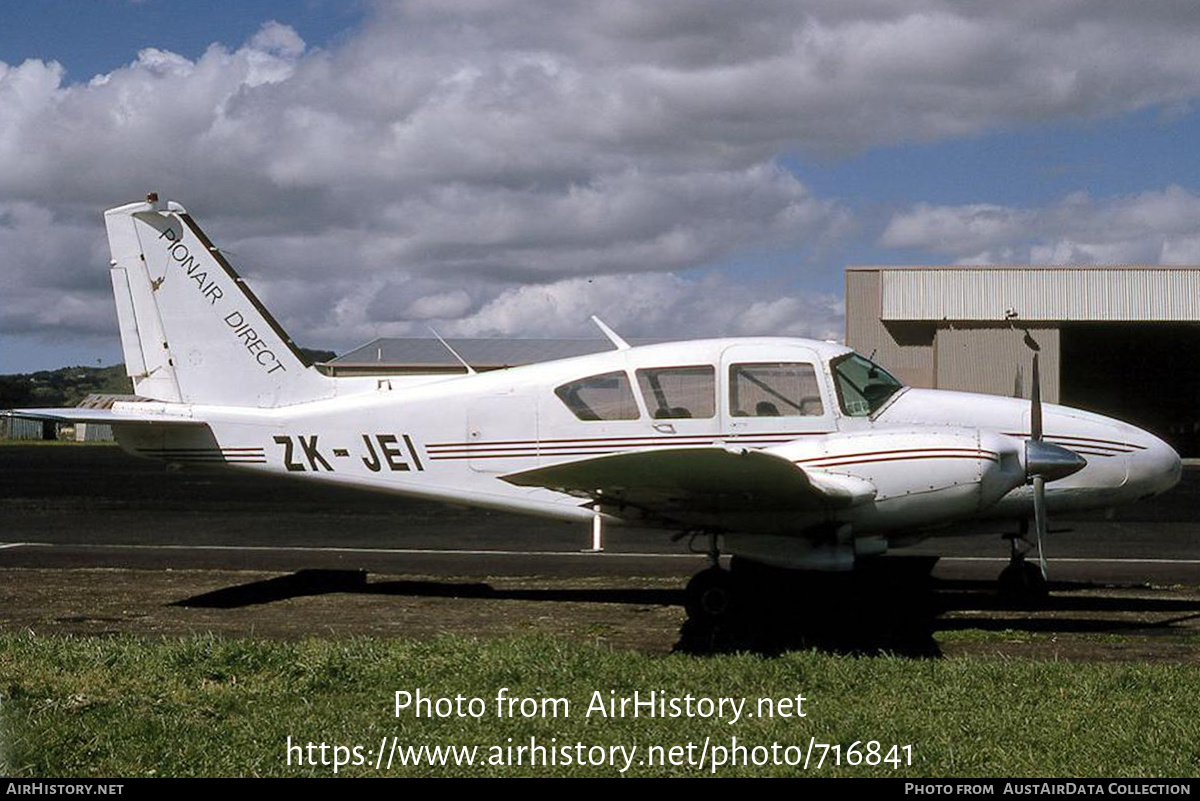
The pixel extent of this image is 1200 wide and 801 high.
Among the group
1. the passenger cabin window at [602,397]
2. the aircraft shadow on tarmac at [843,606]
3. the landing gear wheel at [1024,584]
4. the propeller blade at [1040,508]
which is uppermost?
the passenger cabin window at [602,397]

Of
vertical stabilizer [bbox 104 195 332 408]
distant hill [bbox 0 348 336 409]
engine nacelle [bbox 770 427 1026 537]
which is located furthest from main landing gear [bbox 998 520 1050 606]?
distant hill [bbox 0 348 336 409]

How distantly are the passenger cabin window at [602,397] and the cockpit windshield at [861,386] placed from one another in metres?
1.87

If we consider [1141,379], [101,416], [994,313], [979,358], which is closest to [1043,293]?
[994,313]

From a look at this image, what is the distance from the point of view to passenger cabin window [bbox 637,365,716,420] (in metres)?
10.7

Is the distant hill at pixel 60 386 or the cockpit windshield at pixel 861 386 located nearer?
the cockpit windshield at pixel 861 386

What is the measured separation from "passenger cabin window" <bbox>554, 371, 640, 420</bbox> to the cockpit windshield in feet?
6.12

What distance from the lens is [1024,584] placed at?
1136cm

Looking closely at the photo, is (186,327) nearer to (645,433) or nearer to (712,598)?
(645,433)

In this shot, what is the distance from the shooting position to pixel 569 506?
11297 millimetres

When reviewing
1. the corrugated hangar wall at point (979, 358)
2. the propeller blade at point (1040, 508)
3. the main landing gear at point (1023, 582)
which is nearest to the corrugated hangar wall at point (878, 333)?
the corrugated hangar wall at point (979, 358)

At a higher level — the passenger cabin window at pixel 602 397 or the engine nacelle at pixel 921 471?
the passenger cabin window at pixel 602 397

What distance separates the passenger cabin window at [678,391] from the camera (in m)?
10.7

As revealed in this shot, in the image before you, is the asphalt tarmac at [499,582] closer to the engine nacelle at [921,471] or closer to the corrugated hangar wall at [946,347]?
the engine nacelle at [921,471]
